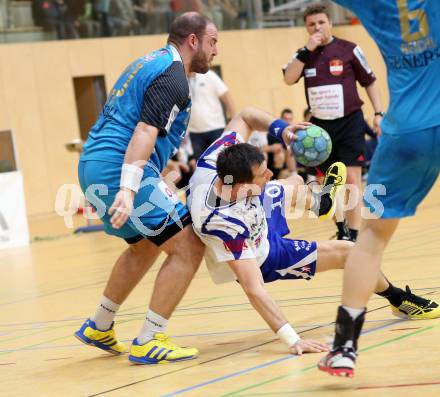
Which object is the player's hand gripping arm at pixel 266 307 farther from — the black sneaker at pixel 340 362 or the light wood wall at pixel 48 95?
the light wood wall at pixel 48 95

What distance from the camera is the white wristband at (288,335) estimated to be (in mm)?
4172

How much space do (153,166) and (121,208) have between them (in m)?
0.58

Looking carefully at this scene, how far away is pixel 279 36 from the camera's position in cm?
2211

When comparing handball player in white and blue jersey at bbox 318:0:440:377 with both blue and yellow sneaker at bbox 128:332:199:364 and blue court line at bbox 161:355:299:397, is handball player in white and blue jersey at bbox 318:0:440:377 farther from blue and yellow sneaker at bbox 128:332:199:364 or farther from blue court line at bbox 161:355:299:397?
blue and yellow sneaker at bbox 128:332:199:364

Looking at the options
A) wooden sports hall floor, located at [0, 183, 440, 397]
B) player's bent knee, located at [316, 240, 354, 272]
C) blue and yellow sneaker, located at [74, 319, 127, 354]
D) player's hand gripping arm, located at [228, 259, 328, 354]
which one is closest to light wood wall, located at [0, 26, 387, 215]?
wooden sports hall floor, located at [0, 183, 440, 397]

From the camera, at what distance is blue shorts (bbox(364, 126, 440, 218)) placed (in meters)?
3.36

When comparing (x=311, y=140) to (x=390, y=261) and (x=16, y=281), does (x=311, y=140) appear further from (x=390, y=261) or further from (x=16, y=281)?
(x=16, y=281)

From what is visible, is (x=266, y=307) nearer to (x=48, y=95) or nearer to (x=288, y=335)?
(x=288, y=335)

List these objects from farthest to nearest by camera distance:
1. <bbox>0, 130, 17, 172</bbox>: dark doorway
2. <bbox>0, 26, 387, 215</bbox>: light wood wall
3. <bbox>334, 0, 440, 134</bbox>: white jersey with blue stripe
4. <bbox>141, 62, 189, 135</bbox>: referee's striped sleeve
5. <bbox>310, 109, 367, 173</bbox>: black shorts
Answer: <bbox>0, 26, 387, 215</bbox>: light wood wall, <bbox>0, 130, 17, 172</bbox>: dark doorway, <bbox>310, 109, 367, 173</bbox>: black shorts, <bbox>141, 62, 189, 135</bbox>: referee's striped sleeve, <bbox>334, 0, 440, 134</bbox>: white jersey with blue stripe

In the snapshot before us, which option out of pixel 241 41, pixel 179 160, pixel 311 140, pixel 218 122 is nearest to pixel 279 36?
pixel 241 41

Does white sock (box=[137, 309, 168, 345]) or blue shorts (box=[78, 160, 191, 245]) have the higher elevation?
blue shorts (box=[78, 160, 191, 245])

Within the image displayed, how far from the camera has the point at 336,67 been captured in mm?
8398

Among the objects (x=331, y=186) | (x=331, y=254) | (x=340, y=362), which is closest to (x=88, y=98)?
(x=331, y=186)

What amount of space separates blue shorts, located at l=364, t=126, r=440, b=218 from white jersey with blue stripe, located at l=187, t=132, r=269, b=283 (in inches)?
41.9
